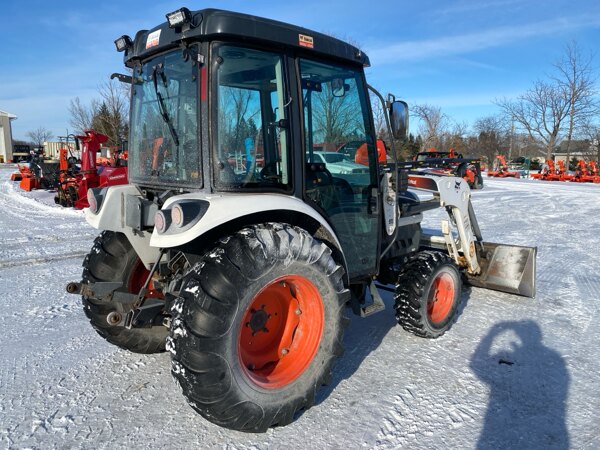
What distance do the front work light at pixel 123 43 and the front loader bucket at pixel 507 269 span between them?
13.7 feet

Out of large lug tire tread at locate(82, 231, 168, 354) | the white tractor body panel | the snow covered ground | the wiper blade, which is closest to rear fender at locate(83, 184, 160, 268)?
the white tractor body panel

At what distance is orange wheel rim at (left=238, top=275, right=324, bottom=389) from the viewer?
2.95 meters

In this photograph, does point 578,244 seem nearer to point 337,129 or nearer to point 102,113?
point 337,129

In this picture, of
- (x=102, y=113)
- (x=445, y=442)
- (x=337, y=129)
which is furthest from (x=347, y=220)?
(x=102, y=113)

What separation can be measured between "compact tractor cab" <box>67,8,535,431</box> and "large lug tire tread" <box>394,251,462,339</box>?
0.06m

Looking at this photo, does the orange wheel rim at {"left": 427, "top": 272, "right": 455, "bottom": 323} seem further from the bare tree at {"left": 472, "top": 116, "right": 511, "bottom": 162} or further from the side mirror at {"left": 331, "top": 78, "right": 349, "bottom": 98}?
the bare tree at {"left": 472, "top": 116, "right": 511, "bottom": 162}

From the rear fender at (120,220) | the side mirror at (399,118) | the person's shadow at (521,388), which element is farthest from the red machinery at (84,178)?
the person's shadow at (521,388)

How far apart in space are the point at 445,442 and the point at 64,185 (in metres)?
12.8

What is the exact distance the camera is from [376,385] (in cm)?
335

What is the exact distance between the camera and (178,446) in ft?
8.70

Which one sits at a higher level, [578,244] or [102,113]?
[102,113]

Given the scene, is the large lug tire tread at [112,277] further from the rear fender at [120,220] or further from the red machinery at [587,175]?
the red machinery at [587,175]

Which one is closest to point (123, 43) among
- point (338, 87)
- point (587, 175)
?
point (338, 87)

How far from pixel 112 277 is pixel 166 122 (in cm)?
129
